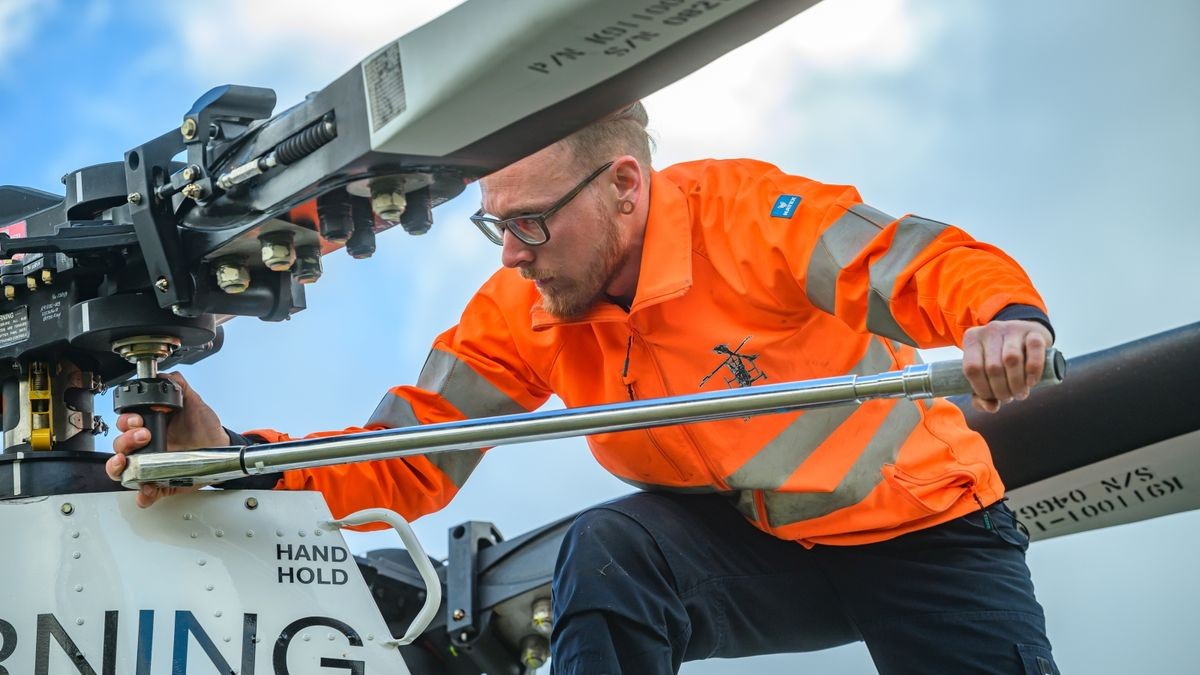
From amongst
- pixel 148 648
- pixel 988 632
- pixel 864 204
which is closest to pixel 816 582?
pixel 988 632

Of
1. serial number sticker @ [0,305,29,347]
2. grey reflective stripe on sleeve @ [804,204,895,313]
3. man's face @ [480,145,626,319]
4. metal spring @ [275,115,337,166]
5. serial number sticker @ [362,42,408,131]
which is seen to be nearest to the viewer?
serial number sticker @ [362,42,408,131]

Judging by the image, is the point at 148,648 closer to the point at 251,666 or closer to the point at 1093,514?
the point at 251,666

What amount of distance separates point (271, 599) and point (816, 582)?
1.27 metres

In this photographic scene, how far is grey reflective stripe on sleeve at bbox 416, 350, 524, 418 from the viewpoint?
12.5 feet

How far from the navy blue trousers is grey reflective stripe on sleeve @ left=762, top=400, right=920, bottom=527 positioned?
0.14 m

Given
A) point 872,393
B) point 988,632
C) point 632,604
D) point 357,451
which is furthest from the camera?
point 988,632

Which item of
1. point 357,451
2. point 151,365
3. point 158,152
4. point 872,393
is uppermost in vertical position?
point 158,152

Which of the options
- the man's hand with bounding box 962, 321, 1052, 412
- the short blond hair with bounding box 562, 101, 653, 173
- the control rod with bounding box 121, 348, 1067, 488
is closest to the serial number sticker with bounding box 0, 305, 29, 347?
the control rod with bounding box 121, 348, 1067, 488

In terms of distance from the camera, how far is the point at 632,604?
3160 mm

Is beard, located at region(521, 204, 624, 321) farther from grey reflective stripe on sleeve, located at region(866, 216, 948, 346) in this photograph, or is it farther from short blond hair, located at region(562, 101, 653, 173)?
grey reflective stripe on sleeve, located at region(866, 216, 948, 346)

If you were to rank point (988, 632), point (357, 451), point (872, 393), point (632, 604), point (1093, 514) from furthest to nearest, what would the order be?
point (1093, 514)
point (988, 632)
point (632, 604)
point (357, 451)
point (872, 393)

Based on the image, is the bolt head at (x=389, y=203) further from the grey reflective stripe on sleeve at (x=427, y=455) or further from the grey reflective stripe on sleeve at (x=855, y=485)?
the grey reflective stripe on sleeve at (x=855, y=485)

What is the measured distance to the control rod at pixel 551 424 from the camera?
2529mm

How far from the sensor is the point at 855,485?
3430 millimetres
